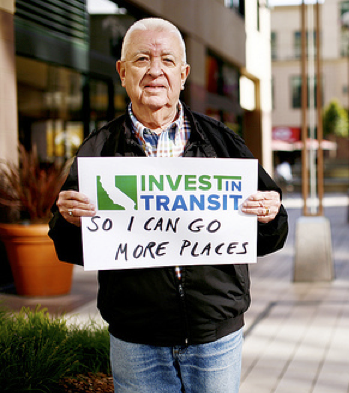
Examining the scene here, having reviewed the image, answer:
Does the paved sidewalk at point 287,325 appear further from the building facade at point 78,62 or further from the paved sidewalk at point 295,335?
the building facade at point 78,62

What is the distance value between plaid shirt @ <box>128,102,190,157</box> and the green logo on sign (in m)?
0.12

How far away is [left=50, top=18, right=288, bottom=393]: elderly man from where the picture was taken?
2.18 metres

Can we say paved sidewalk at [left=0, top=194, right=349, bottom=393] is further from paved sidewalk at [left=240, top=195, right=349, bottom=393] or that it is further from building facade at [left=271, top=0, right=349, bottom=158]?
building facade at [left=271, top=0, right=349, bottom=158]

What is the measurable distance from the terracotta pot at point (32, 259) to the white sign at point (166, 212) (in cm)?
455

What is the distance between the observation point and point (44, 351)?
3201 mm

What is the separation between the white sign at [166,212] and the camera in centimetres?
225

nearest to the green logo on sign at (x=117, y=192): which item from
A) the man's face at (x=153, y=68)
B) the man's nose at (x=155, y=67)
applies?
the man's face at (x=153, y=68)

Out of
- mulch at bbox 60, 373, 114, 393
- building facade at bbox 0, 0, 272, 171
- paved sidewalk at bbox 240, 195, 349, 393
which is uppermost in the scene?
building facade at bbox 0, 0, 272, 171

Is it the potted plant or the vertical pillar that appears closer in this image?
the potted plant

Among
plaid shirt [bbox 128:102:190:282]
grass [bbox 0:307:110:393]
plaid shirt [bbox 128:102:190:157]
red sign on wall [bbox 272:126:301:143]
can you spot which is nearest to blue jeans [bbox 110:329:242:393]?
plaid shirt [bbox 128:102:190:282]

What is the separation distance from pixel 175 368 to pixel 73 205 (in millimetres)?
636

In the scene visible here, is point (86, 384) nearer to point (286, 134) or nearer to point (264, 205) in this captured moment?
point (264, 205)

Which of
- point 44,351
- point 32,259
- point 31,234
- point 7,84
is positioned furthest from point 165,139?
point 7,84

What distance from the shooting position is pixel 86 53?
970cm
